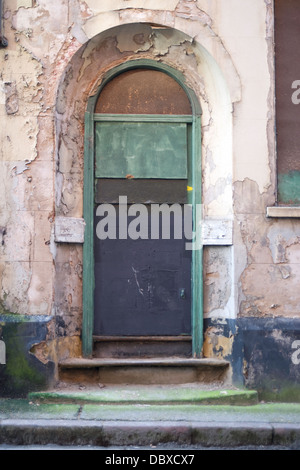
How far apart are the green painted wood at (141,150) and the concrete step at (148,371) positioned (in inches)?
77.6

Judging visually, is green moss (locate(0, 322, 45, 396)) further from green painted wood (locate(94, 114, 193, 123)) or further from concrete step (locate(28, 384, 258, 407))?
green painted wood (locate(94, 114, 193, 123))

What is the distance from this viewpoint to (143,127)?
267 inches

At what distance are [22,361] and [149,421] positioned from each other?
1.48 meters

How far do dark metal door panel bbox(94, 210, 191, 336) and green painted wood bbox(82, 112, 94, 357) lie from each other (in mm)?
81

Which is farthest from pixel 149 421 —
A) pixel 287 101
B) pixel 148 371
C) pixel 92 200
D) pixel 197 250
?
pixel 287 101

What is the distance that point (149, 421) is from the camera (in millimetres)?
5254

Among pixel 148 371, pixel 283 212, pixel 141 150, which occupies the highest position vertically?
pixel 141 150

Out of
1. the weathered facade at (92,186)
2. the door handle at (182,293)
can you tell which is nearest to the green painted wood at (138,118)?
the weathered facade at (92,186)

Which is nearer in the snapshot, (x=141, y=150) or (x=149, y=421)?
(x=149, y=421)

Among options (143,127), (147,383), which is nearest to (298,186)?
(143,127)

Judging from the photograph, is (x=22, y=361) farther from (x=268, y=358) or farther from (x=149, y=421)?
(x=268, y=358)

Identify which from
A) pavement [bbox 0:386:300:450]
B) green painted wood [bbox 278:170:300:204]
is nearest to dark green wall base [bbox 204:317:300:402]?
pavement [bbox 0:386:300:450]

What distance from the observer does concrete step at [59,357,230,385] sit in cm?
633
